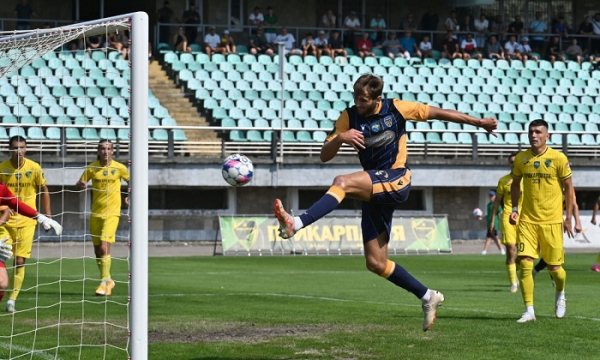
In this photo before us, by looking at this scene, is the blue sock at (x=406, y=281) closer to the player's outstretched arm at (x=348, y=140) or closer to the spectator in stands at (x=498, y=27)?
the player's outstretched arm at (x=348, y=140)

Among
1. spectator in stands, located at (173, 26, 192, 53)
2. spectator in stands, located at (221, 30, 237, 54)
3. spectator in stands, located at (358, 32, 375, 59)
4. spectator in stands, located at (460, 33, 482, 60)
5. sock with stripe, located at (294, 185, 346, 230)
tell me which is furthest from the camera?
spectator in stands, located at (460, 33, 482, 60)

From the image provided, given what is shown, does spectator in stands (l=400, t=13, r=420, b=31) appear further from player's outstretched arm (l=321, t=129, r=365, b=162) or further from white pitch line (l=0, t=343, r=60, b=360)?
player's outstretched arm (l=321, t=129, r=365, b=162)

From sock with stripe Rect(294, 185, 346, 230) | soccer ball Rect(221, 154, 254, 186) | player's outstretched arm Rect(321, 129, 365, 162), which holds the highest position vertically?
player's outstretched arm Rect(321, 129, 365, 162)

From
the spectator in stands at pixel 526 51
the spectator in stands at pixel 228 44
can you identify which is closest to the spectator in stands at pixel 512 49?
the spectator in stands at pixel 526 51

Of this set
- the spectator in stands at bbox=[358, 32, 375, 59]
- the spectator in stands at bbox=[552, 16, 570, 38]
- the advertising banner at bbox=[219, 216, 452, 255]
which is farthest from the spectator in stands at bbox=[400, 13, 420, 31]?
the advertising banner at bbox=[219, 216, 452, 255]

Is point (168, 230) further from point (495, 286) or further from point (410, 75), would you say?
point (495, 286)

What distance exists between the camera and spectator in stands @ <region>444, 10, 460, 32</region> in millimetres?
40062

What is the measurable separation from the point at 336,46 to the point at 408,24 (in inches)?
136

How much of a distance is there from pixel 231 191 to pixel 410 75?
9335mm

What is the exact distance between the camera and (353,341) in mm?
10297

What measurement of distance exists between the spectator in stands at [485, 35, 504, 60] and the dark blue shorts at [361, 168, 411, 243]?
31.2 metres

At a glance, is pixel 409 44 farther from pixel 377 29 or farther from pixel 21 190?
pixel 21 190

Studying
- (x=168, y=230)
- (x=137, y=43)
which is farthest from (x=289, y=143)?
(x=137, y=43)

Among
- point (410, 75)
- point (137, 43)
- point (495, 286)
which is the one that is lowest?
point (495, 286)
